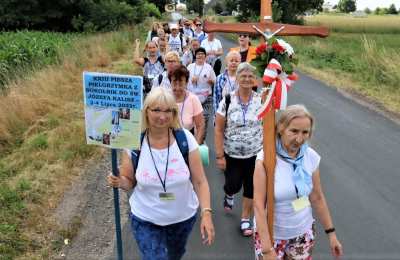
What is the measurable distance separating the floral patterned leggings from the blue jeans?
575 millimetres

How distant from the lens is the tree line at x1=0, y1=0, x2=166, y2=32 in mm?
A: 40000

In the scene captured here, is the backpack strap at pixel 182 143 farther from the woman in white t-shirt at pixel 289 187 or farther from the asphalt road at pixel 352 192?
the asphalt road at pixel 352 192

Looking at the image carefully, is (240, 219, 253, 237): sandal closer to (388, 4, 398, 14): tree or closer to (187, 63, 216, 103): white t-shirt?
(187, 63, 216, 103): white t-shirt

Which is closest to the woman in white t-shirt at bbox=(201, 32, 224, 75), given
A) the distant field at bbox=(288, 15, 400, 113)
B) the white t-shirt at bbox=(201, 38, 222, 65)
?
the white t-shirt at bbox=(201, 38, 222, 65)

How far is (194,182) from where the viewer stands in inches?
134

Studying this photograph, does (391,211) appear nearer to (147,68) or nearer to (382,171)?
(382,171)

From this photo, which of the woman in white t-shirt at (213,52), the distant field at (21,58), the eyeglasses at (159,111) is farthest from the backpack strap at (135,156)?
the distant field at (21,58)

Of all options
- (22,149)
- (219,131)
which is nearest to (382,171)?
(219,131)

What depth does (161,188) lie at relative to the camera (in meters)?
3.27

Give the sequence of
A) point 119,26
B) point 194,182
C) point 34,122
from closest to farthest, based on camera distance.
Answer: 1. point 194,182
2. point 34,122
3. point 119,26

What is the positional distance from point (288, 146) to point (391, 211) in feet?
10.9

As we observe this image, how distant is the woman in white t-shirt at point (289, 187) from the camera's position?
3.05 meters

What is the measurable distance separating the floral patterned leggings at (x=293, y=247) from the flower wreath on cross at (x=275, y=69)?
0.85 m

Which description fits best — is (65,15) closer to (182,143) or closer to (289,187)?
(182,143)
